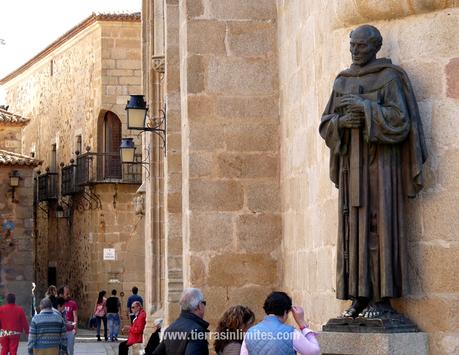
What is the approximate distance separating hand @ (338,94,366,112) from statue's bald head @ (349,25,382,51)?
0.33 meters

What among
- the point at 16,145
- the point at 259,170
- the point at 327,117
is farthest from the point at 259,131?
the point at 16,145

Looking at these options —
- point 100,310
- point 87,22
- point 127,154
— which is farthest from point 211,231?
point 87,22

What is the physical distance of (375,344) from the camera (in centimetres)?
664

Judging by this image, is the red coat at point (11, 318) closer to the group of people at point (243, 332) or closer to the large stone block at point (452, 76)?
the group of people at point (243, 332)

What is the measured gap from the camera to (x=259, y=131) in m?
9.91

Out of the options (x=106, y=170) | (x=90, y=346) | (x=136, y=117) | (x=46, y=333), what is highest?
(x=106, y=170)

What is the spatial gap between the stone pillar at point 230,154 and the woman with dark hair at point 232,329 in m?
2.79

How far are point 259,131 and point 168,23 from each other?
316 cm

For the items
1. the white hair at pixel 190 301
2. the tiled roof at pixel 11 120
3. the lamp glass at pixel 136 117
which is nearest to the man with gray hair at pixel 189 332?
the white hair at pixel 190 301

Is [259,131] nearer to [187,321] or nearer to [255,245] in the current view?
[255,245]

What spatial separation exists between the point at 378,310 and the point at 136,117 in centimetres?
918

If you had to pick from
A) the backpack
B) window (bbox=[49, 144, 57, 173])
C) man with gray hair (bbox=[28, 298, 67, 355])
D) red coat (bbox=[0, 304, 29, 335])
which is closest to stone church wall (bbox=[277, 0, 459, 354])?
man with gray hair (bbox=[28, 298, 67, 355])

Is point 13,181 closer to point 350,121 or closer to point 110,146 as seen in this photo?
point 110,146

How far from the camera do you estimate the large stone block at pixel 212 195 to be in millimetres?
9828
